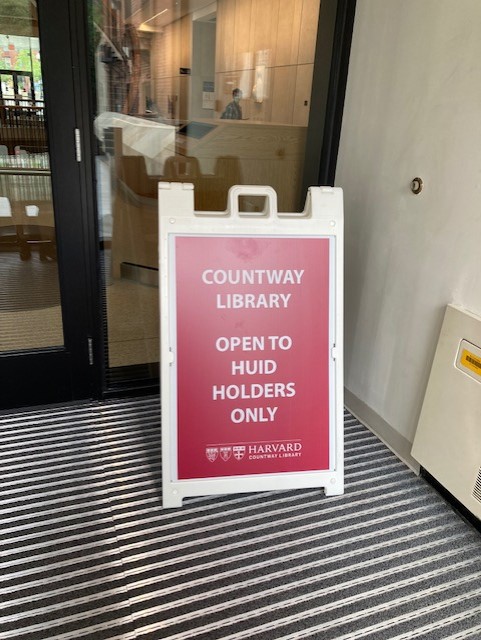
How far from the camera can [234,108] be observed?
2088mm

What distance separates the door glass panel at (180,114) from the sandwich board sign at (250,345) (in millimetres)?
601

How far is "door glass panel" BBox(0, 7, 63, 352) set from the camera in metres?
1.76

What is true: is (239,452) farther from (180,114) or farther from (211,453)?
(180,114)

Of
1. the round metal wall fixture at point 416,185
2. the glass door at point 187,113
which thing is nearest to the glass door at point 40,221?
the glass door at point 187,113

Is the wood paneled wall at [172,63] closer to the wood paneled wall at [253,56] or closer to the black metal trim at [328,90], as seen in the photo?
the wood paneled wall at [253,56]

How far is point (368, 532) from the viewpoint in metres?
1.67

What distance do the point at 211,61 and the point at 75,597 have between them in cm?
195

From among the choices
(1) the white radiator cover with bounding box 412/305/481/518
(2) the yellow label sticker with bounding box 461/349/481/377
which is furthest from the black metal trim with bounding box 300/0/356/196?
(2) the yellow label sticker with bounding box 461/349/481/377

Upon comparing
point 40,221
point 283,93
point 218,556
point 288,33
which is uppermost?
point 288,33

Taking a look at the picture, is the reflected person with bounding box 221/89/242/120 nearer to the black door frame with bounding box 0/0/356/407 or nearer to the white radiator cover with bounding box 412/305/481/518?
the black door frame with bounding box 0/0/356/407

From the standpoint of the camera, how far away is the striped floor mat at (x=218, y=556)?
1.35 meters

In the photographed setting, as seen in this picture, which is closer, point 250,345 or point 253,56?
point 250,345

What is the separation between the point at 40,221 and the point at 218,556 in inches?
56.5

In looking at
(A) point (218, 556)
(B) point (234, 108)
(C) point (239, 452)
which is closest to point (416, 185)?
(B) point (234, 108)
